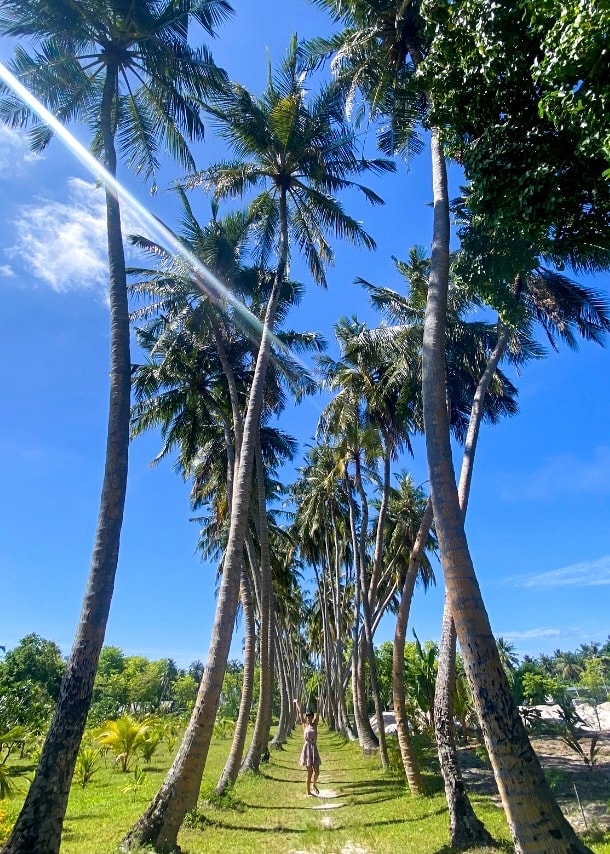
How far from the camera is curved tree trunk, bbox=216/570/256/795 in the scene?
12.0 metres

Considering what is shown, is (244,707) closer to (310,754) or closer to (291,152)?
(310,754)

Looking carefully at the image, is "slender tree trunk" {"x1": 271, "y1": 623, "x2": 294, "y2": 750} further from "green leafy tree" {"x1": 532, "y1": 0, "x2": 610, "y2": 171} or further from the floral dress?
"green leafy tree" {"x1": 532, "y1": 0, "x2": 610, "y2": 171}

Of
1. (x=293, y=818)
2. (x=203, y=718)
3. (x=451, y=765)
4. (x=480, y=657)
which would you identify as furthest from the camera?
(x=293, y=818)

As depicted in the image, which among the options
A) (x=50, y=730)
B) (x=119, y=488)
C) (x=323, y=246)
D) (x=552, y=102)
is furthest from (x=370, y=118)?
(x=50, y=730)

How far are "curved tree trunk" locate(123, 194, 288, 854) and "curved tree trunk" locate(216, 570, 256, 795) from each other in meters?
4.21

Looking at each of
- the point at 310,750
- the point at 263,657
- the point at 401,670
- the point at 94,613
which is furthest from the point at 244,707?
the point at 94,613

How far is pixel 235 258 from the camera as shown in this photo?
48.2 ft

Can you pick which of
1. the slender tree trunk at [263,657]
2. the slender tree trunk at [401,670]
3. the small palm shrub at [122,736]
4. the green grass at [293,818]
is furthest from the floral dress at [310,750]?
the small palm shrub at [122,736]

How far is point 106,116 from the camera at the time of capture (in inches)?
357

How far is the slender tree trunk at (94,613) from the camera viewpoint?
5172mm

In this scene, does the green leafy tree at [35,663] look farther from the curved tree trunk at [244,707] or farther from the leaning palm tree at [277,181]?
the leaning palm tree at [277,181]

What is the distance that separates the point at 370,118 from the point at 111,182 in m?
5.47

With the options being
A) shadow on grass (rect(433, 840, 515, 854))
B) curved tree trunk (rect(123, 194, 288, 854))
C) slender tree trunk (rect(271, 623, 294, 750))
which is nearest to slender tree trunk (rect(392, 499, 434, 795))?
shadow on grass (rect(433, 840, 515, 854))

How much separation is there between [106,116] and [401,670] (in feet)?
43.3
